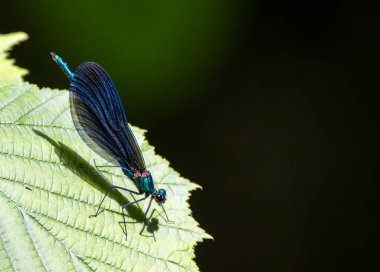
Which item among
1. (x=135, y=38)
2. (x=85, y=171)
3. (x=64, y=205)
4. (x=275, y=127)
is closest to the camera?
(x=64, y=205)

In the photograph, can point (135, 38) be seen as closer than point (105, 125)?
No

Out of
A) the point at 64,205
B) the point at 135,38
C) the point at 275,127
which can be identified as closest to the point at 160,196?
the point at 64,205

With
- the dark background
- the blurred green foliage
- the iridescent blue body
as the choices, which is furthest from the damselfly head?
the dark background

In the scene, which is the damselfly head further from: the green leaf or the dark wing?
the dark wing

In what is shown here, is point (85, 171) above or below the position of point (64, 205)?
above

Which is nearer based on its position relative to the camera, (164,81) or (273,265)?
(164,81)

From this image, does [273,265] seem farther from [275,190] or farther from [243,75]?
[243,75]

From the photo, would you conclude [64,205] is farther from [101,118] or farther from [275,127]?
[275,127]

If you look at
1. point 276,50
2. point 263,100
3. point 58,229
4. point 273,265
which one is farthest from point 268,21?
point 58,229
